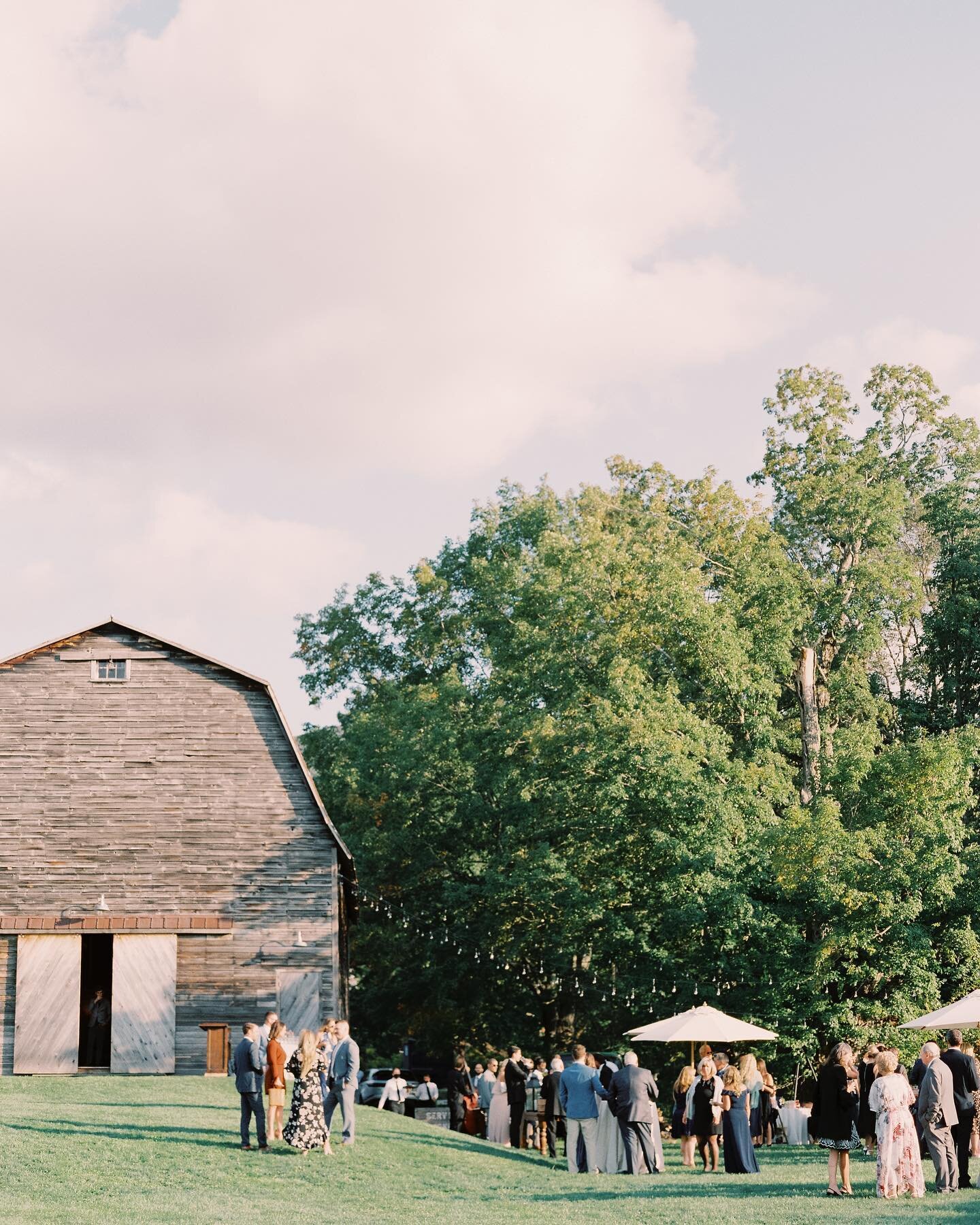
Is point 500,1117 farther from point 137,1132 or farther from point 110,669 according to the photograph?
point 110,669

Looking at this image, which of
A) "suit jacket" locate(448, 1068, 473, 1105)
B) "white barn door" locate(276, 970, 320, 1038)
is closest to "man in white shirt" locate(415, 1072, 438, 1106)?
"suit jacket" locate(448, 1068, 473, 1105)

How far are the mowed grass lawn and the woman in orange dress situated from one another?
1.70ft

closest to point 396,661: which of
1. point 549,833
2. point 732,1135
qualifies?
point 549,833

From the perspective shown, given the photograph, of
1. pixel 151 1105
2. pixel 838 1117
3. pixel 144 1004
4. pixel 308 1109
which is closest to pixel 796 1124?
pixel 838 1117

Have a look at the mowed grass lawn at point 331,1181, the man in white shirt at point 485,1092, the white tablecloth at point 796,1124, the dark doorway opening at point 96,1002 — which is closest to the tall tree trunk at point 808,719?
the white tablecloth at point 796,1124

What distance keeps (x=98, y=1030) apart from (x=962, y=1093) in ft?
65.2

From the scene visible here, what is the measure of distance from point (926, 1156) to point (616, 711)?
52.5 ft

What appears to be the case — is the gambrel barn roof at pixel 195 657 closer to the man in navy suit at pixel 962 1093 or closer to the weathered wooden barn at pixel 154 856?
the weathered wooden barn at pixel 154 856

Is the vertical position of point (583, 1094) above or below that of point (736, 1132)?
above

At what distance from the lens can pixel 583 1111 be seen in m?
19.6

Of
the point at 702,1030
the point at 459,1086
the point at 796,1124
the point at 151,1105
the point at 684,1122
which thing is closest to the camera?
the point at 151,1105

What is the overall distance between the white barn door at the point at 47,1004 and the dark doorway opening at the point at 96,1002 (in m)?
2.03

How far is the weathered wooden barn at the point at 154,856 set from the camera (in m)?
26.6

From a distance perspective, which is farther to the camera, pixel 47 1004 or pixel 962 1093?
pixel 47 1004
